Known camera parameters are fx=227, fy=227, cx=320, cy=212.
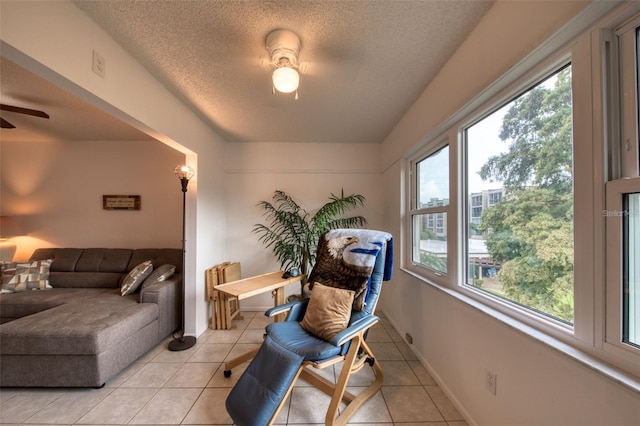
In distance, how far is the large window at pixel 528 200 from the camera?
38.9 inches

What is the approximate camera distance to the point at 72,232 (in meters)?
3.23

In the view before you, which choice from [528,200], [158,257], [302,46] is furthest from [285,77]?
[158,257]

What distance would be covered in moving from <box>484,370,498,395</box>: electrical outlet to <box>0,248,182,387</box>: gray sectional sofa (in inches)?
104

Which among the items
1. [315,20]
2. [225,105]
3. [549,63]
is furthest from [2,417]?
[549,63]

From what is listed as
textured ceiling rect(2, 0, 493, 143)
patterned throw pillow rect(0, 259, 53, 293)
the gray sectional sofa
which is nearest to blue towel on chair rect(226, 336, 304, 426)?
the gray sectional sofa

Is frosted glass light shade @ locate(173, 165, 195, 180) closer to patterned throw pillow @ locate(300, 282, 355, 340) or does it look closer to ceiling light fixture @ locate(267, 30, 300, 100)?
ceiling light fixture @ locate(267, 30, 300, 100)

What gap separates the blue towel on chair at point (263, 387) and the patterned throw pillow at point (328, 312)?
11.3 inches

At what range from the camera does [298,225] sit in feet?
10.4

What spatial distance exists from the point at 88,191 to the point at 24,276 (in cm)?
122

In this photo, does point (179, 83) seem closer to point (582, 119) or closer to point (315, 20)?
point (315, 20)

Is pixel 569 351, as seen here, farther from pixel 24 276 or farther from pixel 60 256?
pixel 60 256

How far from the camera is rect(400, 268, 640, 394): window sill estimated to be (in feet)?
2.39

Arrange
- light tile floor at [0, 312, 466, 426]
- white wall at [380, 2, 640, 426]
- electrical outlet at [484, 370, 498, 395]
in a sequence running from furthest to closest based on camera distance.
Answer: light tile floor at [0, 312, 466, 426] < electrical outlet at [484, 370, 498, 395] < white wall at [380, 2, 640, 426]

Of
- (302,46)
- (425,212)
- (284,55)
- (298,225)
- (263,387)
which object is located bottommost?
(263,387)
